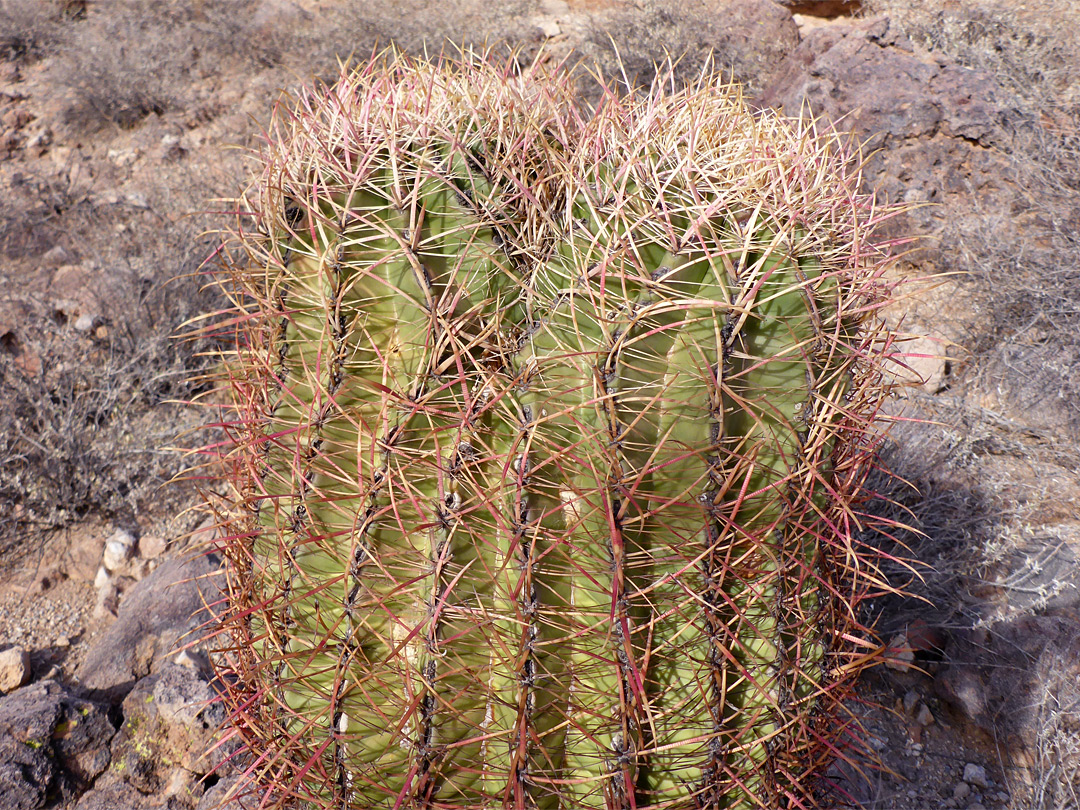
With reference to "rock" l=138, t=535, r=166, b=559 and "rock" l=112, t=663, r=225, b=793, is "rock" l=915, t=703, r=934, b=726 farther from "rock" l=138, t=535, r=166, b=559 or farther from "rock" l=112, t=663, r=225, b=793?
"rock" l=138, t=535, r=166, b=559

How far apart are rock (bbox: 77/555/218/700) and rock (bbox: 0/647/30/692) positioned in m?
0.16

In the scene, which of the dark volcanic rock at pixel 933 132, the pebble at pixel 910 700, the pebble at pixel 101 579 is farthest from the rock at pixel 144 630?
the dark volcanic rock at pixel 933 132

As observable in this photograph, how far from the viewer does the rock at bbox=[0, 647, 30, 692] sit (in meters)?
2.42

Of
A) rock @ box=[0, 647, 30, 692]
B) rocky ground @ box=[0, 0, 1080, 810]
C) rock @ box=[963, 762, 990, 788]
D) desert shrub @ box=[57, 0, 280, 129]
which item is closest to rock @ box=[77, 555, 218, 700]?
rocky ground @ box=[0, 0, 1080, 810]

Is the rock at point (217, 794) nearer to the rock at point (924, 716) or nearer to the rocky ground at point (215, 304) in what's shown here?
the rocky ground at point (215, 304)

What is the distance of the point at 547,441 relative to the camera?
3.70 feet

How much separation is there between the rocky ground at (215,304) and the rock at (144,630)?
0.03 ft

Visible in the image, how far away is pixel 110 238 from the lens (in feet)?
15.4

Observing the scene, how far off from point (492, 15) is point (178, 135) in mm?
3293

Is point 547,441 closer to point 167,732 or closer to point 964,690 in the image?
point 167,732

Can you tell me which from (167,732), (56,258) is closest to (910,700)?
(167,732)

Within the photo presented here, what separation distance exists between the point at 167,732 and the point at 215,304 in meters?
2.58

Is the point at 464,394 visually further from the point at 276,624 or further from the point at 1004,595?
the point at 1004,595

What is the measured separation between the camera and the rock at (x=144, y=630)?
241 cm
